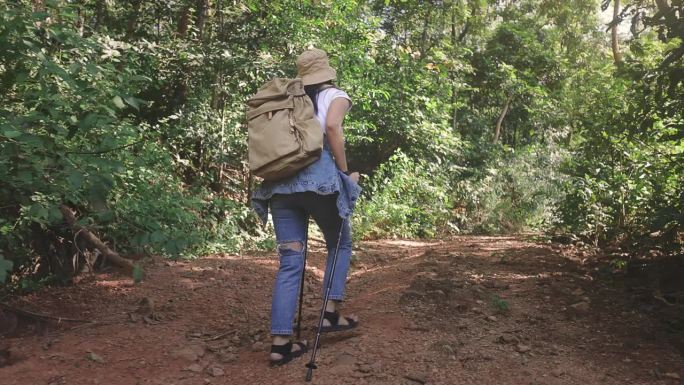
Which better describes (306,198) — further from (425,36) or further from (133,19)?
(425,36)

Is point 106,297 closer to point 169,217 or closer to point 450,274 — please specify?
point 169,217

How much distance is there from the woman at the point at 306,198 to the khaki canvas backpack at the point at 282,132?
0.09 metres

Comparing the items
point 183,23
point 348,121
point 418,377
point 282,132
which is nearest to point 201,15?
point 183,23

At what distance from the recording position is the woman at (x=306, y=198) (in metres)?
3.02

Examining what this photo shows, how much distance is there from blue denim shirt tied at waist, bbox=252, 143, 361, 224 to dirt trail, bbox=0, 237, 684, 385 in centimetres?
84

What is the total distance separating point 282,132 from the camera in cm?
296

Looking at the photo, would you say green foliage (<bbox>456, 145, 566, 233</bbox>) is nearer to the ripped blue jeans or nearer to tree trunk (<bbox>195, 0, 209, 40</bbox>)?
tree trunk (<bbox>195, 0, 209, 40</bbox>)

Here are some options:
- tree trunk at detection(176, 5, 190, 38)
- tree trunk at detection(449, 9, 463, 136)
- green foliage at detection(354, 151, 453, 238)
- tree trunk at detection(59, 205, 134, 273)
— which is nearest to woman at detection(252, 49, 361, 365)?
tree trunk at detection(59, 205, 134, 273)

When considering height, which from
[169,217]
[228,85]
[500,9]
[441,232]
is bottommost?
[441,232]

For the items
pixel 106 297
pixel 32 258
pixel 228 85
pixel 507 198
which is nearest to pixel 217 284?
pixel 106 297

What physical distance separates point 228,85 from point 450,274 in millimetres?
4604

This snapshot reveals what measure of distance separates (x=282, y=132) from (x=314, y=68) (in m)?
0.50

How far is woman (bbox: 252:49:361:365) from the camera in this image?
9.92ft

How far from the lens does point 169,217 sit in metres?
5.36
